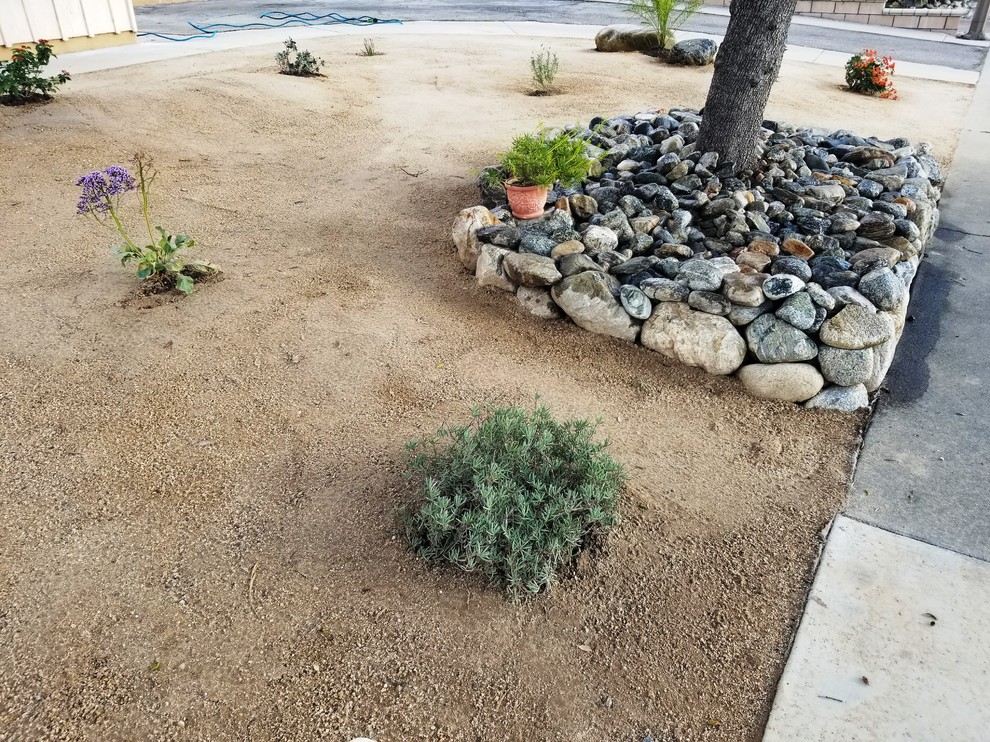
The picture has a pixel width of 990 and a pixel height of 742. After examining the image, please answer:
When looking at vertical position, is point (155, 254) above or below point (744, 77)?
below

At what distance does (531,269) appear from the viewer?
3971mm

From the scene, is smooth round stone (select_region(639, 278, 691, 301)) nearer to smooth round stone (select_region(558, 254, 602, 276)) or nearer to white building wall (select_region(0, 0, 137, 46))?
smooth round stone (select_region(558, 254, 602, 276))

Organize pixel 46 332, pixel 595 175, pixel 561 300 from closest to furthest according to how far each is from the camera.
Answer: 1. pixel 46 332
2. pixel 561 300
3. pixel 595 175

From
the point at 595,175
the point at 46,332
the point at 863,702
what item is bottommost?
the point at 863,702

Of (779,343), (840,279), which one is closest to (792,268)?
(840,279)

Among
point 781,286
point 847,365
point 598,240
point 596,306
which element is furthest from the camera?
point 598,240

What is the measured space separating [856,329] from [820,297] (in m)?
0.24

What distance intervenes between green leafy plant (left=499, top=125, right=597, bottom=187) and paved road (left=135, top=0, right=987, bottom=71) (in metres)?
10.3

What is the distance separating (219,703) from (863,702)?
1911mm

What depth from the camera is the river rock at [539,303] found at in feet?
13.1

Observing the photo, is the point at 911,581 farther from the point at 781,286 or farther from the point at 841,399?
the point at 781,286

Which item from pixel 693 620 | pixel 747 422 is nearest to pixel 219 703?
pixel 693 620

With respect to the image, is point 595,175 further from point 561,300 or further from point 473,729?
point 473,729

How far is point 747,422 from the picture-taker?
3.34 metres
